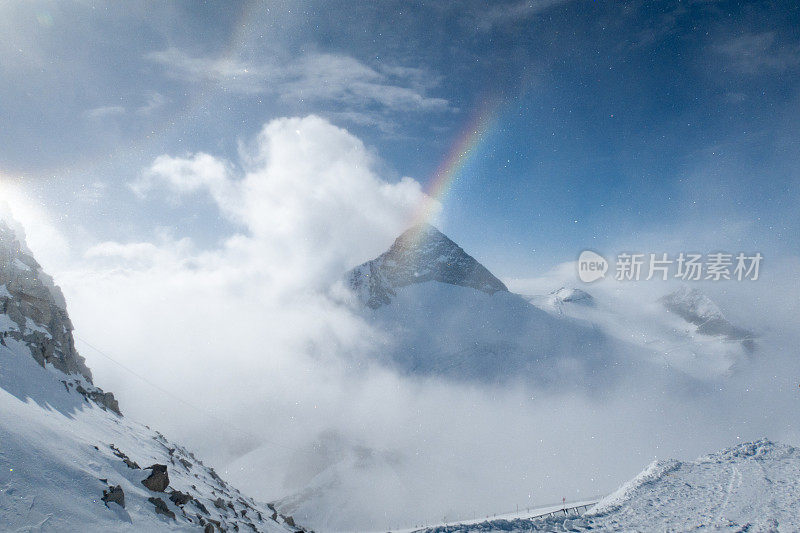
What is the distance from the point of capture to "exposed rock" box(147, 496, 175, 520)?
10422mm

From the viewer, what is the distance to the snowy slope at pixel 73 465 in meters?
8.11

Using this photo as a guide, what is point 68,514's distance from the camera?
803 centimetres

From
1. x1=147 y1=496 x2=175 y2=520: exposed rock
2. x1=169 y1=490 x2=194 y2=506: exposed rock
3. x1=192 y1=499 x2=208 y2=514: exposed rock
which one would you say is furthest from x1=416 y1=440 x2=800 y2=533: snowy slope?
x1=147 y1=496 x2=175 y2=520: exposed rock

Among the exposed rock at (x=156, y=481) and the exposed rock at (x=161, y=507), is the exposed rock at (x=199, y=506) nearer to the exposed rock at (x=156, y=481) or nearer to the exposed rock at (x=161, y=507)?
the exposed rock at (x=156, y=481)

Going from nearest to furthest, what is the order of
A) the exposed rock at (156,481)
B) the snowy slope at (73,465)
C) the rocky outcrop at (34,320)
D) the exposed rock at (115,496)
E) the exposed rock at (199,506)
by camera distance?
the snowy slope at (73,465) → the exposed rock at (115,496) → the exposed rock at (156,481) → the exposed rock at (199,506) → the rocky outcrop at (34,320)

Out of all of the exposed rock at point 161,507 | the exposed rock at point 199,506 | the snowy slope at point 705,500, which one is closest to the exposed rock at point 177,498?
the exposed rock at point 199,506

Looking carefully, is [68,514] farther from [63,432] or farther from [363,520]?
[363,520]

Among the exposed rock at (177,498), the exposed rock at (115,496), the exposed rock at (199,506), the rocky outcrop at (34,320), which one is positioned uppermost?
the rocky outcrop at (34,320)

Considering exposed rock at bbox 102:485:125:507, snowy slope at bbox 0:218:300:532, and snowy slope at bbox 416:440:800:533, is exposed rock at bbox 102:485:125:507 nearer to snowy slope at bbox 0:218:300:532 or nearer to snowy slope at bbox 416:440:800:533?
snowy slope at bbox 0:218:300:532

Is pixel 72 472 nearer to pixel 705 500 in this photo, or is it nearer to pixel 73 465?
pixel 73 465

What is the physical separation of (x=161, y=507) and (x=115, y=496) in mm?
1582

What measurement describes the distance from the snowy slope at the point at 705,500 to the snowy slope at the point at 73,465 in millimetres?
9838

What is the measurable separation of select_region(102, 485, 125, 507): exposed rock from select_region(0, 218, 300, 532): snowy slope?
0.02 metres

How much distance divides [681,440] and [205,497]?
562 feet
